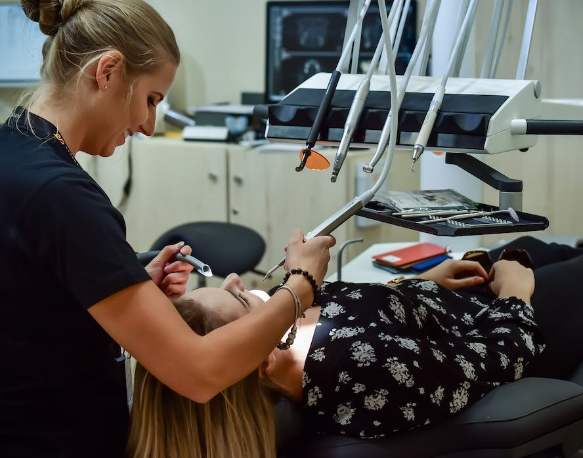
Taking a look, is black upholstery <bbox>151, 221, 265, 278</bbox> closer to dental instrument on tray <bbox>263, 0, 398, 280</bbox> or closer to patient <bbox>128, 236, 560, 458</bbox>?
patient <bbox>128, 236, 560, 458</bbox>

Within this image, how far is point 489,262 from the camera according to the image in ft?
6.38

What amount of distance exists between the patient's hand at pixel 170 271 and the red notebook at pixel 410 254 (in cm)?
89

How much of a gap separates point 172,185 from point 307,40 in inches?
38.0

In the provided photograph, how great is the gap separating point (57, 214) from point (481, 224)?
682 millimetres

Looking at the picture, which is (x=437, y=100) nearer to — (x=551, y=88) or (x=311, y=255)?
(x=311, y=255)

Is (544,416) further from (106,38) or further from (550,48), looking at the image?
(550,48)

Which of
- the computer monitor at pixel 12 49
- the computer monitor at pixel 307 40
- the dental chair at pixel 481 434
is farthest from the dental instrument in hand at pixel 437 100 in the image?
the computer monitor at pixel 12 49

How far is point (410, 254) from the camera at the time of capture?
7.08 ft

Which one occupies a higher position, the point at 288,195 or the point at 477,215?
the point at 477,215

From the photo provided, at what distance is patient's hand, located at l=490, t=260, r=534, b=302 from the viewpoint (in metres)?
1.76

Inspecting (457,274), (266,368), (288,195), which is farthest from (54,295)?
(288,195)

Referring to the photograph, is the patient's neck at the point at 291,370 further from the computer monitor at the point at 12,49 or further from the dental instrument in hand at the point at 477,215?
the computer monitor at the point at 12,49

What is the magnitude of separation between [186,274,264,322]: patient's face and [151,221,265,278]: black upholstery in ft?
3.15

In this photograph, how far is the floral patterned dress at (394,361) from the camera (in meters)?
1.29
